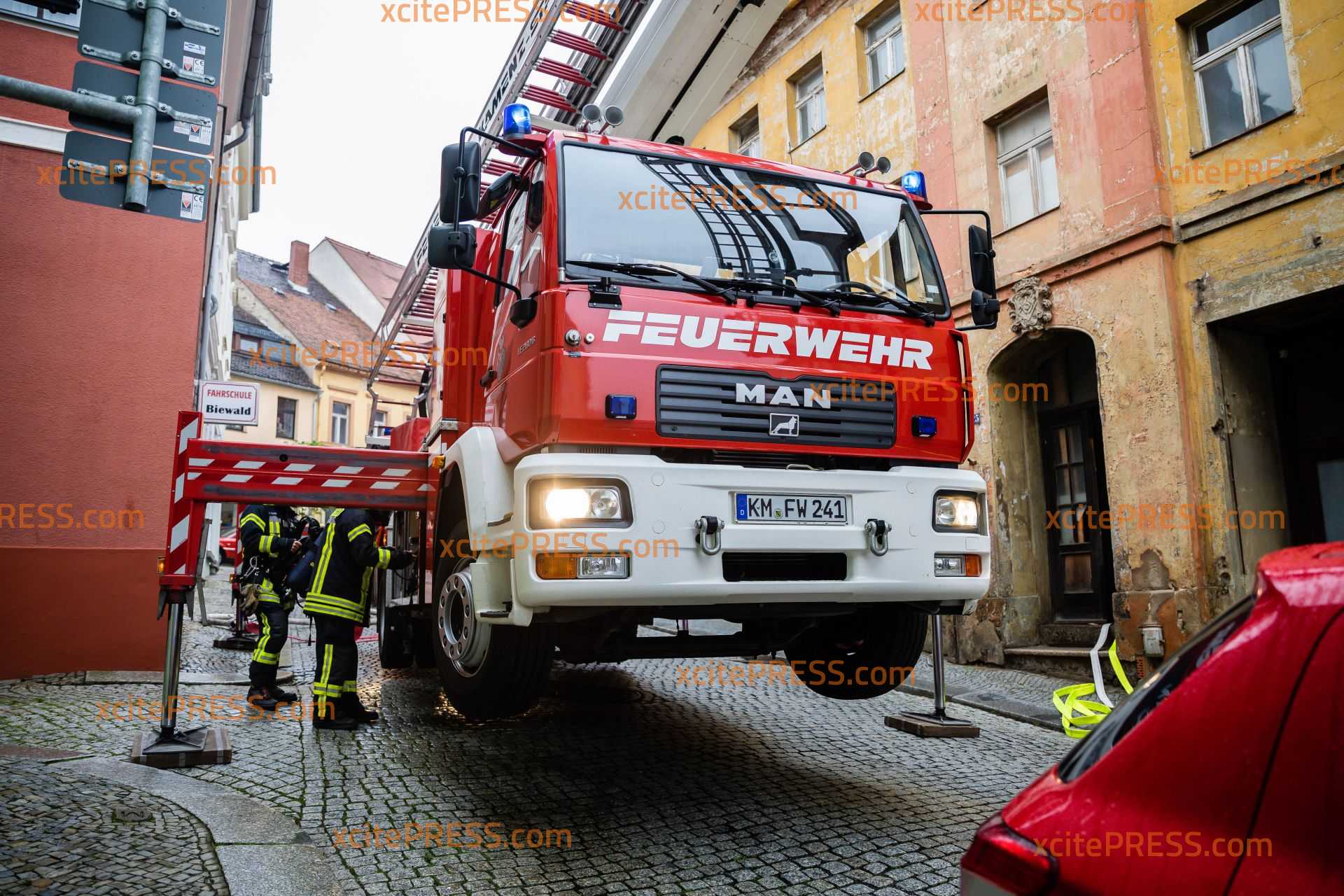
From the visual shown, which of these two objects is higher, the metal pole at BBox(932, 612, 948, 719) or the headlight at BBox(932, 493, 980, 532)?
the headlight at BBox(932, 493, 980, 532)

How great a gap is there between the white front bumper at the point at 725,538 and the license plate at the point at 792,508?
3 centimetres

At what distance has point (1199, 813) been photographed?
1253mm

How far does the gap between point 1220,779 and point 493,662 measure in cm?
329

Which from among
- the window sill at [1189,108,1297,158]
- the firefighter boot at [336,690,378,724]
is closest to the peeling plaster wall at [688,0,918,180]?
the window sill at [1189,108,1297,158]

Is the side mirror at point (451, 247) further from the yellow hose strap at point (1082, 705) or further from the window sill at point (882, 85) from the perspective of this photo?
the window sill at point (882, 85)

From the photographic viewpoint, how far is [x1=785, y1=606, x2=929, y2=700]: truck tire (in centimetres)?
470

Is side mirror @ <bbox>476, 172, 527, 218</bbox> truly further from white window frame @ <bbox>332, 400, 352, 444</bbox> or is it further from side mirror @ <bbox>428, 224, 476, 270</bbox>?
white window frame @ <bbox>332, 400, 352, 444</bbox>

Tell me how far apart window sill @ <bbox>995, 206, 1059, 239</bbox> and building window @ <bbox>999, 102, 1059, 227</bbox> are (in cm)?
4

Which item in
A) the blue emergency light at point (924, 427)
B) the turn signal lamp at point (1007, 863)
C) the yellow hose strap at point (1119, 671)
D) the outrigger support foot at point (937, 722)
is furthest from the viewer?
the yellow hose strap at point (1119, 671)

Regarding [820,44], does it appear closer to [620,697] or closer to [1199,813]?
[620,697]

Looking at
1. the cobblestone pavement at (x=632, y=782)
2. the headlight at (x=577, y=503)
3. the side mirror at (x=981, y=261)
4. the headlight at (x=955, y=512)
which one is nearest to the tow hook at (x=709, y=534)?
the headlight at (x=577, y=503)

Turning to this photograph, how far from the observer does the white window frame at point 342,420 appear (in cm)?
3447

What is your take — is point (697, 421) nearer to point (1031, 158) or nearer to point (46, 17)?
point (46, 17)

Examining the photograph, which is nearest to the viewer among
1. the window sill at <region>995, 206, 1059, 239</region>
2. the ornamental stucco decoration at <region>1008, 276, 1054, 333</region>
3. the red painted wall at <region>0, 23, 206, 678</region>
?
the red painted wall at <region>0, 23, 206, 678</region>
